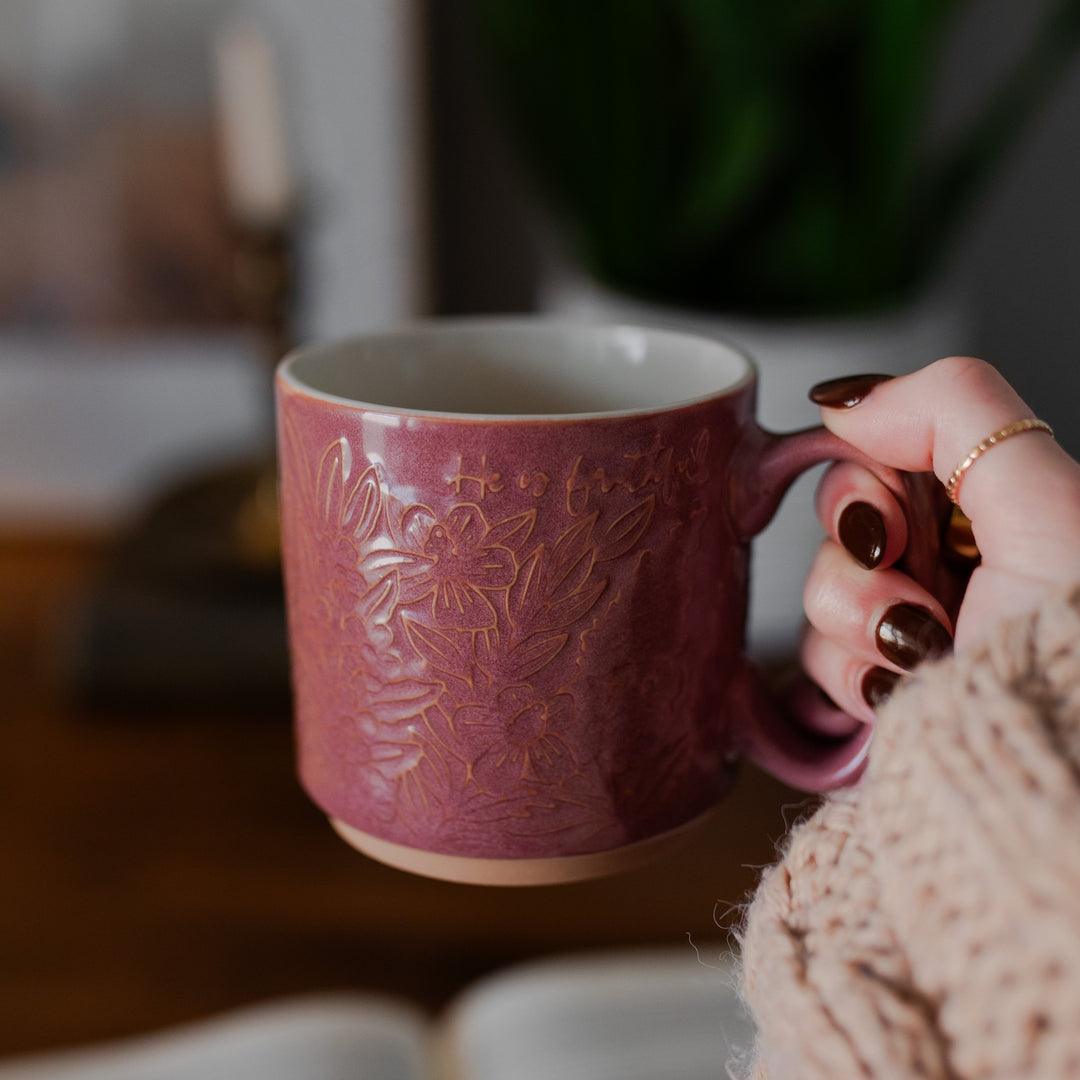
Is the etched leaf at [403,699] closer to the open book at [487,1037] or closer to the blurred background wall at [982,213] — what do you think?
the open book at [487,1037]

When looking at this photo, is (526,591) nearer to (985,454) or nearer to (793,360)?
(985,454)

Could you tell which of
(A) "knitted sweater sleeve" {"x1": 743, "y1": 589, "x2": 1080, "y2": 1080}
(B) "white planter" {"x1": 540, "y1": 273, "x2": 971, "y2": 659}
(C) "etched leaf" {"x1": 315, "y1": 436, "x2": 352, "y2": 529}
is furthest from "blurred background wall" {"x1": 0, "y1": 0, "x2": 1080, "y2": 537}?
(A) "knitted sweater sleeve" {"x1": 743, "y1": 589, "x2": 1080, "y2": 1080}

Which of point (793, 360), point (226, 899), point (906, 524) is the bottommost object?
point (226, 899)

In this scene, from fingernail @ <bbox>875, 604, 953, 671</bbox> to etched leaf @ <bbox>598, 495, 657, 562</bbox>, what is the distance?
66 millimetres

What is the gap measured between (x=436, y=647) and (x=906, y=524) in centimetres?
13

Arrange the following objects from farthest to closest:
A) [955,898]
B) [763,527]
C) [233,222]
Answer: [233,222], [763,527], [955,898]

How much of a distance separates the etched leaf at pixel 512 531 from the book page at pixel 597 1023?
37cm

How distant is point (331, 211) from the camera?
39.2 inches

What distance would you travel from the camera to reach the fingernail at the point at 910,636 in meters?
0.29

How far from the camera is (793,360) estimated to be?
30.4 inches

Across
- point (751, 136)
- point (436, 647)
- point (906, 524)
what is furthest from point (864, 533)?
point (751, 136)

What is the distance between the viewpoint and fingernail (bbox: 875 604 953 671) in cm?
29

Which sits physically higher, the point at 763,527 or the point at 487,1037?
the point at 763,527

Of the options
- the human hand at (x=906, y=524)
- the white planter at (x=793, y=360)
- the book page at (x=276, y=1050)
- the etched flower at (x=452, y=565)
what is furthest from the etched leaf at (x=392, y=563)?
the white planter at (x=793, y=360)
